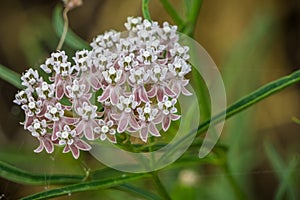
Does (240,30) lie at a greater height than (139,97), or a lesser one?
greater

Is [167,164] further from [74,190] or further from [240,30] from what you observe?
[240,30]

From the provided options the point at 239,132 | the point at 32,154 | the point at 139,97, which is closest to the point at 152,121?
the point at 139,97

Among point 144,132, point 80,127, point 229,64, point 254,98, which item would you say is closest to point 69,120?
point 80,127

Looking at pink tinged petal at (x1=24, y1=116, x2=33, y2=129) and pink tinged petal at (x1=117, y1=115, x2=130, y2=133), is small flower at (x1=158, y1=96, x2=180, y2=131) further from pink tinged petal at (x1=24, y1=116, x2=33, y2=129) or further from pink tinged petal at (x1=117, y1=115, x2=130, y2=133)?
pink tinged petal at (x1=24, y1=116, x2=33, y2=129)

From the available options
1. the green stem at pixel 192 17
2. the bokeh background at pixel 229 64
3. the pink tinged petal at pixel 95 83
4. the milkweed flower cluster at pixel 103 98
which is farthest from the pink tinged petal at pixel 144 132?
the bokeh background at pixel 229 64

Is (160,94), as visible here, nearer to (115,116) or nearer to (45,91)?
(115,116)
